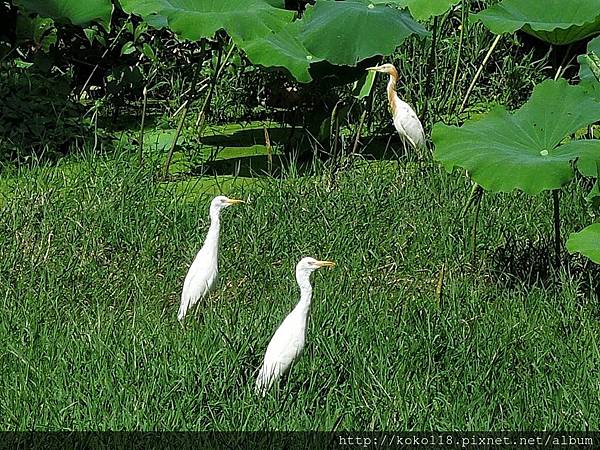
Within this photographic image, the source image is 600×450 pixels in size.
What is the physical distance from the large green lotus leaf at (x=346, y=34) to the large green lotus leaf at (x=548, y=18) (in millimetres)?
386

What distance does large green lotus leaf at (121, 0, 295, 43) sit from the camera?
4.79 meters

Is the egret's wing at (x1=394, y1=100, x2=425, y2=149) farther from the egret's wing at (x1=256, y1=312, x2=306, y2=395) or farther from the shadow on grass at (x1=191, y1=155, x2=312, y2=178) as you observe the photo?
the egret's wing at (x1=256, y1=312, x2=306, y2=395)

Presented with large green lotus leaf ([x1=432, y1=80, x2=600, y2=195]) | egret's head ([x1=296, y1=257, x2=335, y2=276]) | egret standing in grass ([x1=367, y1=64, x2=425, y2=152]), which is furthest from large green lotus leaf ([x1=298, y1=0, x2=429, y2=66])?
egret's head ([x1=296, y1=257, x2=335, y2=276])

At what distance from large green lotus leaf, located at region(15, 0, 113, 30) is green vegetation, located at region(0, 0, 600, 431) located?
0.4 inches

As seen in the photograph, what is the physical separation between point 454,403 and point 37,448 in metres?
1.05

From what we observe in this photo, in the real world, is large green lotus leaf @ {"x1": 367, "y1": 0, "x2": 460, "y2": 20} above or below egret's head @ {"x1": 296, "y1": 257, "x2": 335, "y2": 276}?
above

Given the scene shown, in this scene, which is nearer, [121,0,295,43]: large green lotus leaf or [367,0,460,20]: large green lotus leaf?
[121,0,295,43]: large green lotus leaf

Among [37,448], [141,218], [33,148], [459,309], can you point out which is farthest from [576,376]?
[33,148]

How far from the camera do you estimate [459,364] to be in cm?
338

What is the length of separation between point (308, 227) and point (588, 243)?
3.83ft

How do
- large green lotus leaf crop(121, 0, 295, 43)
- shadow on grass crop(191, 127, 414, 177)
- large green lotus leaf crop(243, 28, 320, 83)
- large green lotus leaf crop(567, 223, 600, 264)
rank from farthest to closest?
1. shadow on grass crop(191, 127, 414, 177)
2. large green lotus leaf crop(243, 28, 320, 83)
3. large green lotus leaf crop(121, 0, 295, 43)
4. large green lotus leaf crop(567, 223, 600, 264)

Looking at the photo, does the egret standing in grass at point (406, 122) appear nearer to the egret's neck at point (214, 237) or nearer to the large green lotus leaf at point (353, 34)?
the large green lotus leaf at point (353, 34)

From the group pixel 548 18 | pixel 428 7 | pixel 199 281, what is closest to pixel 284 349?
pixel 199 281

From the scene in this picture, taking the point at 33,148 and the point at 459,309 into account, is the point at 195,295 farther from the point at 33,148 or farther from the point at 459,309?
the point at 33,148
